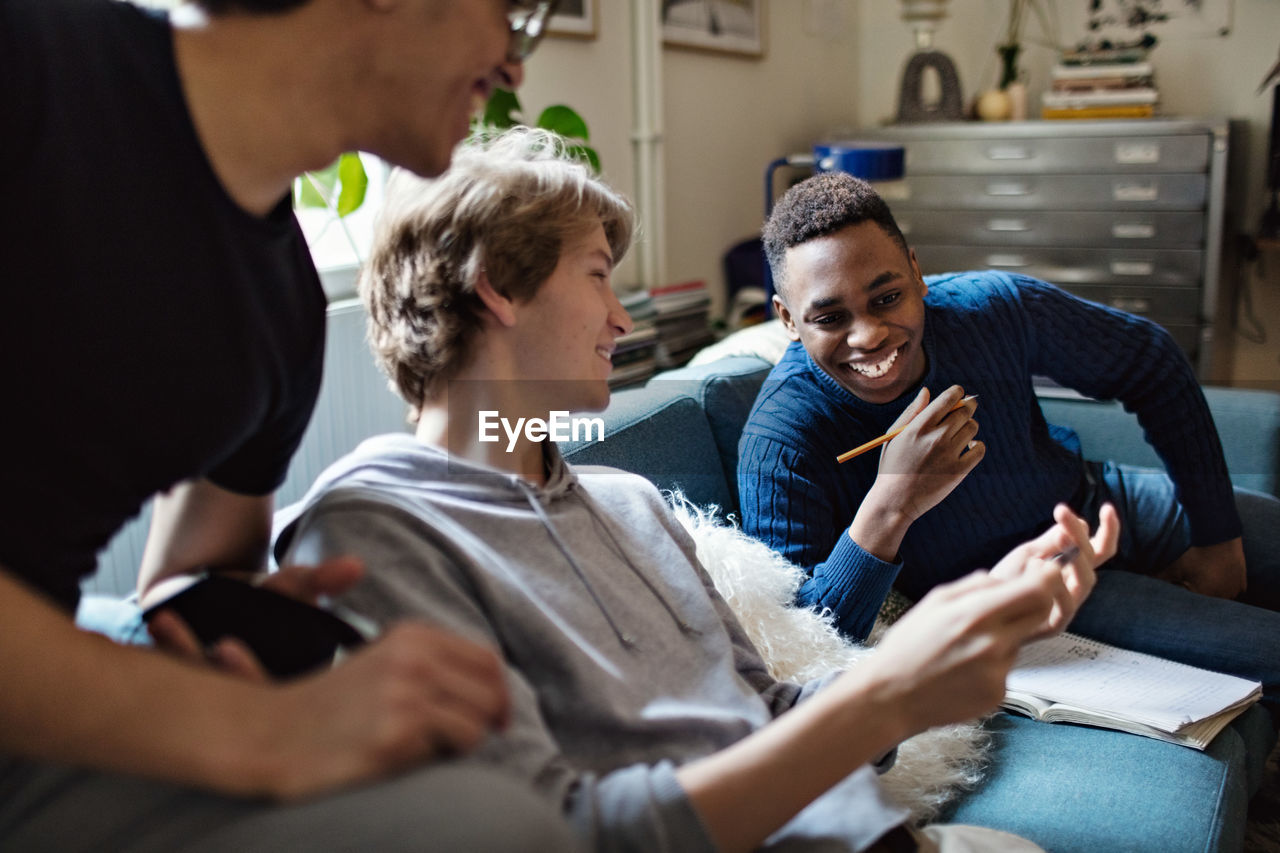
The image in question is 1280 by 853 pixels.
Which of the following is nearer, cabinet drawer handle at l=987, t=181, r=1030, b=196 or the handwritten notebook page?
the handwritten notebook page

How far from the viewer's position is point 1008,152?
347cm

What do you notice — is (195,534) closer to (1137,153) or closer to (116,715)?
(116,715)

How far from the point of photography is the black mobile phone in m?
0.74

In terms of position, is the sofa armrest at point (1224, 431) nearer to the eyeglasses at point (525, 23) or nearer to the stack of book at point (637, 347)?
the stack of book at point (637, 347)

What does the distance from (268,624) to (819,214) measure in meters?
1.02

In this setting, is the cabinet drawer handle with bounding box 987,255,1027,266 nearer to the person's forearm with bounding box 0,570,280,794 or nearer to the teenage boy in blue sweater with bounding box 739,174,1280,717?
the teenage boy in blue sweater with bounding box 739,174,1280,717

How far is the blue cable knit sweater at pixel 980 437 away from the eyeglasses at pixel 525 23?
79 centimetres

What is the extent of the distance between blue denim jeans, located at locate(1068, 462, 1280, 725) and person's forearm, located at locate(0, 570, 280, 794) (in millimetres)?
1397

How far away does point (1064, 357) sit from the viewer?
1782 mm

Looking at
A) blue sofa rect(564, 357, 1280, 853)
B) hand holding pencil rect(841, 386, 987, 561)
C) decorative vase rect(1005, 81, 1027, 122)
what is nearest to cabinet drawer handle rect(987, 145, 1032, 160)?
decorative vase rect(1005, 81, 1027, 122)

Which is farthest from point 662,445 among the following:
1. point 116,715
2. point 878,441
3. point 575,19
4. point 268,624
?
point 575,19

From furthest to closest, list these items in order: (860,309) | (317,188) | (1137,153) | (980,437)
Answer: (1137,153) → (317,188) → (980,437) → (860,309)

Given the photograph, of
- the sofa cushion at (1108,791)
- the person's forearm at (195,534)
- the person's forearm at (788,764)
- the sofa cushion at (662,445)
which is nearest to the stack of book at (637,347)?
the sofa cushion at (662,445)

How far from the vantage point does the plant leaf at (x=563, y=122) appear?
2.21 m
